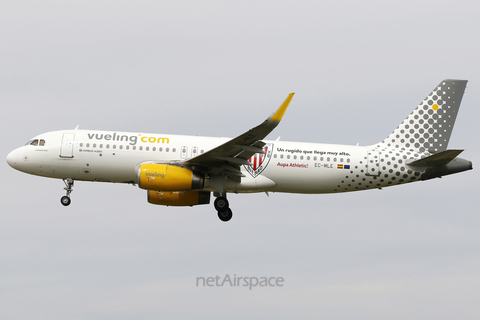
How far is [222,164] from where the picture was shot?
3281 cm

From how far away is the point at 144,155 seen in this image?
33.8m

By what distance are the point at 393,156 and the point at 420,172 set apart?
1.60 metres

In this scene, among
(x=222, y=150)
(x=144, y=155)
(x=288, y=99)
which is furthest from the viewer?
(x=144, y=155)

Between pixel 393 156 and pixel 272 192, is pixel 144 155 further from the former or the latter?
pixel 393 156

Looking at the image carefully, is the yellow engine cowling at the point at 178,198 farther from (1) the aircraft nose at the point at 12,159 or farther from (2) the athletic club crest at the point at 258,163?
(1) the aircraft nose at the point at 12,159

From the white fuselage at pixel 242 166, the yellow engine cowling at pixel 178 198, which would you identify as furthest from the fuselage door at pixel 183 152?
the yellow engine cowling at pixel 178 198

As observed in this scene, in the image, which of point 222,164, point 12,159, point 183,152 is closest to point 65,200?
point 12,159

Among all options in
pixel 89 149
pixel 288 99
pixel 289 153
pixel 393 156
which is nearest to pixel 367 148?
pixel 393 156

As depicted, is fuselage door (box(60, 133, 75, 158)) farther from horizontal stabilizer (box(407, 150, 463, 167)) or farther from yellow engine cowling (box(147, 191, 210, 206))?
horizontal stabilizer (box(407, 150, 463, 167))

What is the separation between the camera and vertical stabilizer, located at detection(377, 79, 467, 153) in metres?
35.9

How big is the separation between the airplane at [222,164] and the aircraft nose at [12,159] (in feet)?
0.05

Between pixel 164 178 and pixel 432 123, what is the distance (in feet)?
49.7

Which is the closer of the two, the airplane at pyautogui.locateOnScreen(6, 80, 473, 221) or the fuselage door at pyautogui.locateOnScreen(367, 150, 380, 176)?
the airplane at pyautogui.locateOnScreen(6, 80, 473, 221)

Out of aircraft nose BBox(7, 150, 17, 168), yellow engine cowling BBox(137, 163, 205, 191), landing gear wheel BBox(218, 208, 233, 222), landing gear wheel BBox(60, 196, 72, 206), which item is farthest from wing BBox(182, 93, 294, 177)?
aircraft nose BBox(7, 150, 17, 168)
